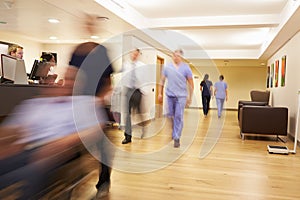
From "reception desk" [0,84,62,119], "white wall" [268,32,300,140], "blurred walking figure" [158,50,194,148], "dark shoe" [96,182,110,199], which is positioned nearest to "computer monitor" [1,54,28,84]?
"reception desk" [0,84,62,119]

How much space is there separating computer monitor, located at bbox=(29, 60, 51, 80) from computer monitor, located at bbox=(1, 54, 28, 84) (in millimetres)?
546

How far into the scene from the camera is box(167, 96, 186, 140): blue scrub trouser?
4449 millimetres

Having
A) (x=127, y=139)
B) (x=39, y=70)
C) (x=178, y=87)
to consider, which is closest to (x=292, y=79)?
(x=178, y=87)

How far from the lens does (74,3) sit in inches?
165

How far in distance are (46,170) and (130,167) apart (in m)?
1.81

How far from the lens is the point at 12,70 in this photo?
10.6ft

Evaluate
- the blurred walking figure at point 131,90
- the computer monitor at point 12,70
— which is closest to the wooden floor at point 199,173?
the blurred walking figure at point 131,90

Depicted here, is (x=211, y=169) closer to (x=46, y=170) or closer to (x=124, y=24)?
(x=46, y=170)

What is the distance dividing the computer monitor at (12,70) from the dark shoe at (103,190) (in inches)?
63.9

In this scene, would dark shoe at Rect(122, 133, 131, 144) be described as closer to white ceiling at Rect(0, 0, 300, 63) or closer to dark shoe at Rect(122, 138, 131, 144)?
dark shoe at Rect(122, 138, 131, 144)

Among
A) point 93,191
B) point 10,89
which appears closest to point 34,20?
point 10,89

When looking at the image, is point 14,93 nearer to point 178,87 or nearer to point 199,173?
point 199,173

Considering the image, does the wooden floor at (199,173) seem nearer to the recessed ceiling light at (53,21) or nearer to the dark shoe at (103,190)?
the dark shoe at (103,190)

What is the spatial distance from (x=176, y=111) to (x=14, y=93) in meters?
2.46
